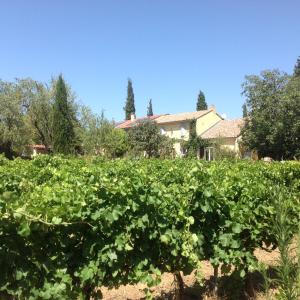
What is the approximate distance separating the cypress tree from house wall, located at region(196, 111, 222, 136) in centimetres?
1964

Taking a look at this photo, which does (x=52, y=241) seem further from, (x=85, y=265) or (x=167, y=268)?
(x=167, y=268)

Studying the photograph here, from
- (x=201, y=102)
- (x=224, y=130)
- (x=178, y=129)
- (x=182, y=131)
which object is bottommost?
(x=224, y=130)

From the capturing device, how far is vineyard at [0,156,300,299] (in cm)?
283

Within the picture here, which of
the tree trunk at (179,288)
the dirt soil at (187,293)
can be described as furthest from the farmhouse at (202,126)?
the tree trunk at (179,288)

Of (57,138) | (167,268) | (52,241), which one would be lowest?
(167,268)

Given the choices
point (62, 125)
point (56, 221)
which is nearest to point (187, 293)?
point (56, 221)

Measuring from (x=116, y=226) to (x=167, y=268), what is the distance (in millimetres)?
834

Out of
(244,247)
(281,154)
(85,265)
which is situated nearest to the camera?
(85,265)

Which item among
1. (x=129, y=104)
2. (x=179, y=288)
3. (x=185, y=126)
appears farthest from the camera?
(x=129, y=104)

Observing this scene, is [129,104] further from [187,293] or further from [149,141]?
[187,293]

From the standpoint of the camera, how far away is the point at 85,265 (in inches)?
124

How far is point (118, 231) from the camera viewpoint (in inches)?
128

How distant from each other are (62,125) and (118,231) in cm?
3574

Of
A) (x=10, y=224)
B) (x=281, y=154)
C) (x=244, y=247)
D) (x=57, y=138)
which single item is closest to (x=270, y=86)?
(x=281, y=154)
